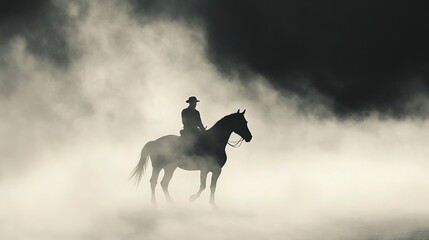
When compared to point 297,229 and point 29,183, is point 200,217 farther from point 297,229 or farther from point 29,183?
point 29,183

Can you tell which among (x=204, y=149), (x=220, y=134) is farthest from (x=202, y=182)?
(x=220, y=134)

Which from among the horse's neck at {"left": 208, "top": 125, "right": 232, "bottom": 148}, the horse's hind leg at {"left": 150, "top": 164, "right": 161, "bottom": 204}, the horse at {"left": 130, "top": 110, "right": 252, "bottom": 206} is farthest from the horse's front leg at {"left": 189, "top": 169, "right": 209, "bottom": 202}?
the horse's hind leg at {"left": 150, "top": 164, "right": 161, "bottom": 204}

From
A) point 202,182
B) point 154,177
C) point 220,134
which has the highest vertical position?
point 220,134

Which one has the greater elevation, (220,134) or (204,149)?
(220,134)

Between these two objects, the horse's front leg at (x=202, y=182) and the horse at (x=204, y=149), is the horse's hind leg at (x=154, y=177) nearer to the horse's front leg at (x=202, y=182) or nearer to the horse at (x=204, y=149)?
the horse at (x=204, y=149)

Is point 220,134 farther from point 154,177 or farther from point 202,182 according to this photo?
point 154,177

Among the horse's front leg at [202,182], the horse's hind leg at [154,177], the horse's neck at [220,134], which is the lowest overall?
the horse's front leg at [202,182]

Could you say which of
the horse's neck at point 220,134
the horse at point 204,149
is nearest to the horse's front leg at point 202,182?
the horse at point 204,149

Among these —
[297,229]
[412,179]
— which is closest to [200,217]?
[297,229]

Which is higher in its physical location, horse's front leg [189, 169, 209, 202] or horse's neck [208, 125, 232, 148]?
horse's neck [208, 125, 232, 148]

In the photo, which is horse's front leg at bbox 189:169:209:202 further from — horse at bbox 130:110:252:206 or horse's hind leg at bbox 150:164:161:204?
horse's hind leg at bbox 150:164:161:204

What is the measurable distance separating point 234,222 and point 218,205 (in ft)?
12.8

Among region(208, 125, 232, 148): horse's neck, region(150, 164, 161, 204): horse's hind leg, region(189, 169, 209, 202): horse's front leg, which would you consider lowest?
region(189, 169, 209, 202): horse's front leg

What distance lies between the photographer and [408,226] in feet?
87.9
